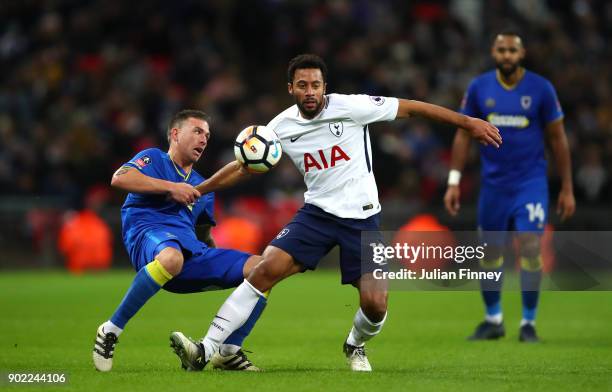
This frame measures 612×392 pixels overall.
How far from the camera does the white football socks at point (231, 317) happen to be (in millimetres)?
7047

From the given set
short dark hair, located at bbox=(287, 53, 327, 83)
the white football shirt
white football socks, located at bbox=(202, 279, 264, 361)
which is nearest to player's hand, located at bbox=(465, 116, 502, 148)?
the white football shirt

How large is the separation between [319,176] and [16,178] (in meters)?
12.0

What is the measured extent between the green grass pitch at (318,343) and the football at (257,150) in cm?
134

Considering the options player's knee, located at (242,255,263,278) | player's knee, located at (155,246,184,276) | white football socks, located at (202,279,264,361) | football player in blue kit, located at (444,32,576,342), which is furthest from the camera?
football player in blue kit, located at (444,32,576,342)

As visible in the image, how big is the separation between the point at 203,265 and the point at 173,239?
28 centimetres

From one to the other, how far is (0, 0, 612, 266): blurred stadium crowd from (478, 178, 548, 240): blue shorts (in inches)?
295

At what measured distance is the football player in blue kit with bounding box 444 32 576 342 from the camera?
31.5ft

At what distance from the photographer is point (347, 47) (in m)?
20.0

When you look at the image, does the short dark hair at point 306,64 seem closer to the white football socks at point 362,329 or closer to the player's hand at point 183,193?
the player's hand at point 183,193

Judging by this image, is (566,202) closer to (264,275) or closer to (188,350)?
(264,275)

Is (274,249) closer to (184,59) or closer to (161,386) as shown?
(161,386)

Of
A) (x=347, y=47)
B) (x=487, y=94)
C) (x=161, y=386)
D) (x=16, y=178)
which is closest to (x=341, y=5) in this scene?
(x=347, y=47)

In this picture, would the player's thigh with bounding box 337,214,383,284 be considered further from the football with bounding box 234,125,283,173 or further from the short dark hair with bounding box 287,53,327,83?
the short dark hair with bounding box 287,53,327,83

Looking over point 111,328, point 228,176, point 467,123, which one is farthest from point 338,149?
point 111,328
